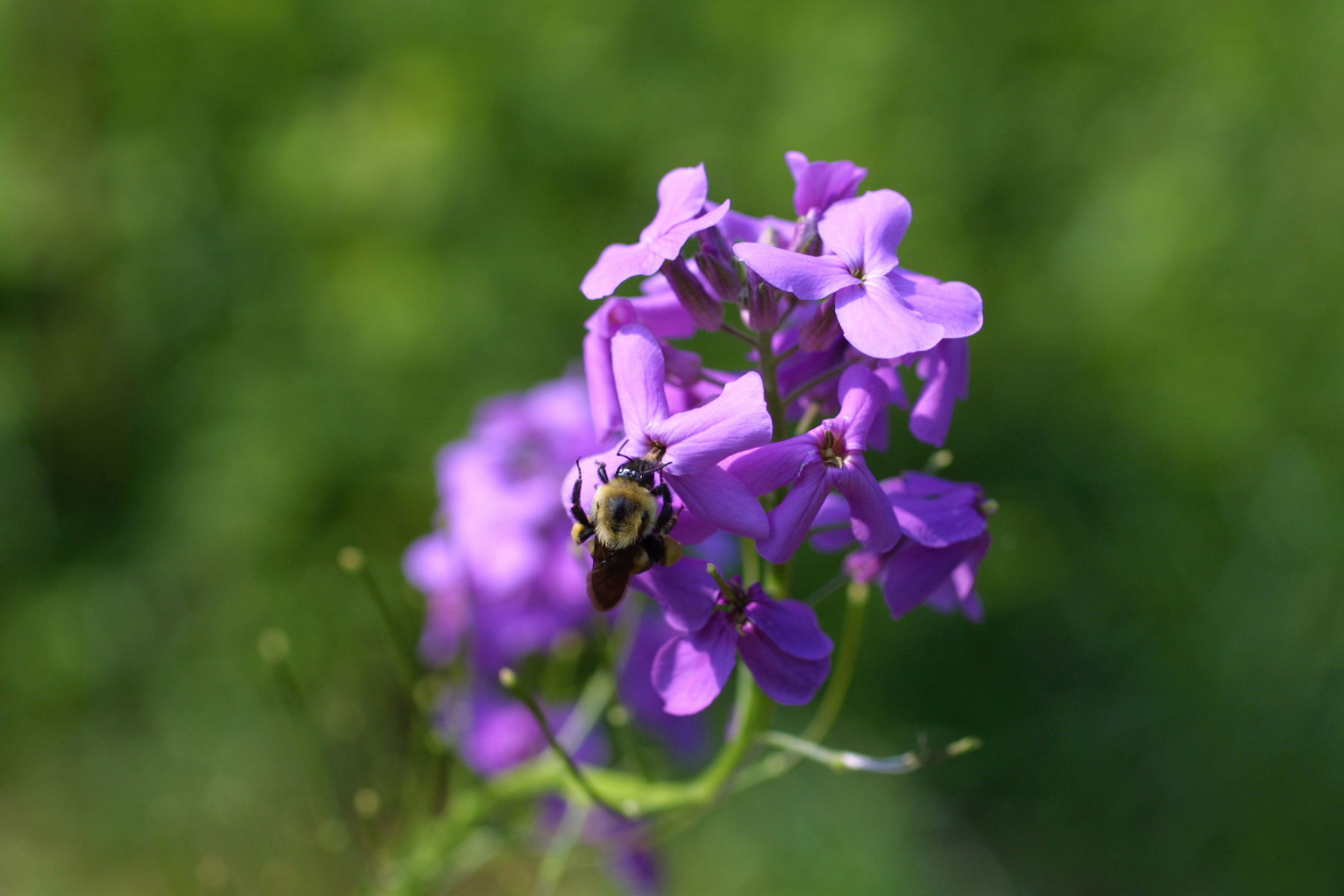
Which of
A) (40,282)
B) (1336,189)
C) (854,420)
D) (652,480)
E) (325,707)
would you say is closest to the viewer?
(854,420)

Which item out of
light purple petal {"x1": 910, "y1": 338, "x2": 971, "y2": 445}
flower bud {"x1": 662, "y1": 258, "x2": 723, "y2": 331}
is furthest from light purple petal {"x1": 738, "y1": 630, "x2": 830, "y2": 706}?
flower bud {"x1": 662, "y1": 258, "x2": 723, "y2": 331}

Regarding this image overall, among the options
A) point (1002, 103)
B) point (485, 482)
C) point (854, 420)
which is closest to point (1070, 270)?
Answer: point (1002, 103)

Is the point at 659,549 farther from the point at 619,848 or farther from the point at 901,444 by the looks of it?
the point at 901,444

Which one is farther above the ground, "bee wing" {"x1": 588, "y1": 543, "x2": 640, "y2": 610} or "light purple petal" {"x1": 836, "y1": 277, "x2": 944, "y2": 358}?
"light purple petal" {"x1": 836, "y1": 277, "x2": 944, "y2": 358}

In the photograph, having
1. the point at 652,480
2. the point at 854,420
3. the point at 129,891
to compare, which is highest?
the point at 854,420

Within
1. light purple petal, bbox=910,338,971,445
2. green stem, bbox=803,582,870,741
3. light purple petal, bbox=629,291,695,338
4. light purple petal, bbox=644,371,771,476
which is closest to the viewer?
light purple petal, bbox=644,371,771,476

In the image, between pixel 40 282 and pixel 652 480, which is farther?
pixel 40 282

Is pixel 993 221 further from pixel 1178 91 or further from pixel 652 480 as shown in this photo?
pixel 652 480

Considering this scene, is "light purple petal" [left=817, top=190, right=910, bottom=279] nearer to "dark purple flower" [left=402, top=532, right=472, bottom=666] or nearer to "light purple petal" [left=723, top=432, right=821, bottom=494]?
"light purple petal" [left=723, top=432, right=821, bottom=494]
